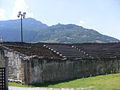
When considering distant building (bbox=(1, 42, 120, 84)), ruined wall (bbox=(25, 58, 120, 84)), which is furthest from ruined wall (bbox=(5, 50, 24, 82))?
ruined wall (bbox=(25, 58, 120, 84))

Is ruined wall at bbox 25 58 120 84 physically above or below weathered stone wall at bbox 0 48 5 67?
below

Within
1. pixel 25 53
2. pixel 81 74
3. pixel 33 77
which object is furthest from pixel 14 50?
pixel 81 74

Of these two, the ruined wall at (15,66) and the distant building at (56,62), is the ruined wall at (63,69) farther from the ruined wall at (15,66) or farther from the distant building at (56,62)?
the ruined wall at (15,66)

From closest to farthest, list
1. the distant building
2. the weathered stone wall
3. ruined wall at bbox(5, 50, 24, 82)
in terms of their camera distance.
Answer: the distant building → ruined wall at bbox(5, 50, 24, 82) → the weathered stone wall

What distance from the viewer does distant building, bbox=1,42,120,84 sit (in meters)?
38.0

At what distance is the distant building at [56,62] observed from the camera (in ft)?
125

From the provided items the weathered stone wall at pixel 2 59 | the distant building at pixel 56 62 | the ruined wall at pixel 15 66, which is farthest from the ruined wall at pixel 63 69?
the weathered stone wall at pixel 2 59

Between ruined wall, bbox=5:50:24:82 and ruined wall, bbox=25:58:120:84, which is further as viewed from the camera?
ruined wall, bbox=5:50:24:82

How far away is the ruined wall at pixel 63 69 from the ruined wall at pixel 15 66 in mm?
1052

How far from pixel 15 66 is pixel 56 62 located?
523cm

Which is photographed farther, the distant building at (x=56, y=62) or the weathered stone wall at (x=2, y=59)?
the weathered stone wall at (x=2, y=59)

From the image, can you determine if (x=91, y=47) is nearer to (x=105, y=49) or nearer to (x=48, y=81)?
(x=105, y=49)

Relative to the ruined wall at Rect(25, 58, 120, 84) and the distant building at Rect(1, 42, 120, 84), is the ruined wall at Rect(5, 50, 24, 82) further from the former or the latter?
the ruined wall at Rect(25, 58, 120, 84)

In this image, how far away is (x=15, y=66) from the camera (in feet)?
130
